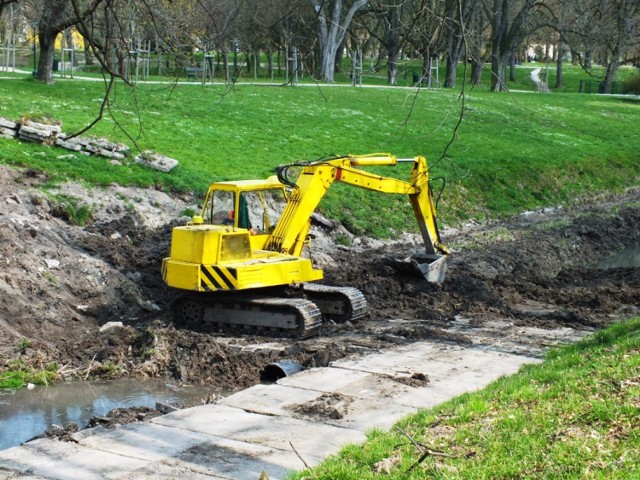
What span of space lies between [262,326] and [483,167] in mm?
16844

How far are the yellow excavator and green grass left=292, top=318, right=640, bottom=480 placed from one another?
23.9 feet

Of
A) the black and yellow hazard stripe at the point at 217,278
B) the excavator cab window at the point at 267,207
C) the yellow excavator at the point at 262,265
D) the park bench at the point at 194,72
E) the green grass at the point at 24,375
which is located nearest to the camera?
the park bench at the point at 194,72

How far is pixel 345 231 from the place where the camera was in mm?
24766

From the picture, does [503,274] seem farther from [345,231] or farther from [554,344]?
[554,344]

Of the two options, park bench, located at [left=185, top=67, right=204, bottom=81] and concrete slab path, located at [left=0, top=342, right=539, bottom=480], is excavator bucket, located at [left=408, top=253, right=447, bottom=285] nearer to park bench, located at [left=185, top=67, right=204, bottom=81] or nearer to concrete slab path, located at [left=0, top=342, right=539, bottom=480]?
park bench, located at [left=185, top=67, right=204, bottom=81]

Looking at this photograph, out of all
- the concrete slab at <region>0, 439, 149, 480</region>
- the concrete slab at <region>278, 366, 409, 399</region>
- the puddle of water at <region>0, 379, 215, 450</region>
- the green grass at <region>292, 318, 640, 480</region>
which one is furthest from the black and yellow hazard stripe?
the green grass at <region>292, 318, 640, 480</region>

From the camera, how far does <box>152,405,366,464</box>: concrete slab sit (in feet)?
34.1

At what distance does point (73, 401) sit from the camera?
13.6 m

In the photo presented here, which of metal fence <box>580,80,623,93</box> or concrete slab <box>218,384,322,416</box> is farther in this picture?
metal fence <box>580,80,623,93</box>

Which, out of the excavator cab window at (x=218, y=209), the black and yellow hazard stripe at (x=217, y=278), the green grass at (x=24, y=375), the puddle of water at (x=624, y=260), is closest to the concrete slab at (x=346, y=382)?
the black and yellow hazard stripe at (x=217, y=278)

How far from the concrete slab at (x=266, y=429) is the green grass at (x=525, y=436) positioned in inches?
36.2

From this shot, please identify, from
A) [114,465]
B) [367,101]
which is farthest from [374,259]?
[367,101]

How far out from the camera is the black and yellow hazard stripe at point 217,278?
1681cm

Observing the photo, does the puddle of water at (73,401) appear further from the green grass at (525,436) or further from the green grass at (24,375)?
the green grass at (525,436)
